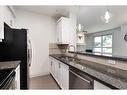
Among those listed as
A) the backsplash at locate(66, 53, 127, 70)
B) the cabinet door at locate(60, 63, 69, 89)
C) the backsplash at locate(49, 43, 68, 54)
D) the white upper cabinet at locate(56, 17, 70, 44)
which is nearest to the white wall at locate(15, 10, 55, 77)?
the backsplash at locate(49, 43, 68, 54)

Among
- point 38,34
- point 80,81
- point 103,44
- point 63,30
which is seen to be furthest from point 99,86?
point 103,44

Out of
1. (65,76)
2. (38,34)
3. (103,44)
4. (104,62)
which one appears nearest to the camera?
(104,62)

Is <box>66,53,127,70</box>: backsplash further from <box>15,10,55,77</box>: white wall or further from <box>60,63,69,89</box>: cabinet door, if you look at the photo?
<box>15,10,55,77</box>: white wall

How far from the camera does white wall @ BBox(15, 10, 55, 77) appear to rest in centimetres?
419

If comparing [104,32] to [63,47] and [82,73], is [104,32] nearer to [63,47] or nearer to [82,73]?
[63,47]

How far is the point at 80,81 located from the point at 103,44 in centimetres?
746

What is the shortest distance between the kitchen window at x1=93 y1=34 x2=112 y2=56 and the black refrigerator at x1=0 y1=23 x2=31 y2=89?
628 centimetres

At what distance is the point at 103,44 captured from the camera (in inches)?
340

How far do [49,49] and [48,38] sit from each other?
0.48 meters

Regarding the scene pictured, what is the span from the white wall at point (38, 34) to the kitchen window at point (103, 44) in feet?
15.6

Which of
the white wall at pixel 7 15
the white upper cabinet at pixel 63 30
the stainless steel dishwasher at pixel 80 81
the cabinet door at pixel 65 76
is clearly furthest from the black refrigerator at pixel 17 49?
the white upper cabinet at pixel 63 30

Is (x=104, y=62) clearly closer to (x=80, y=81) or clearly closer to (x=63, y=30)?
(x=80, y=81)

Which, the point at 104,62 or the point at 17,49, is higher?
the point at 17,49
